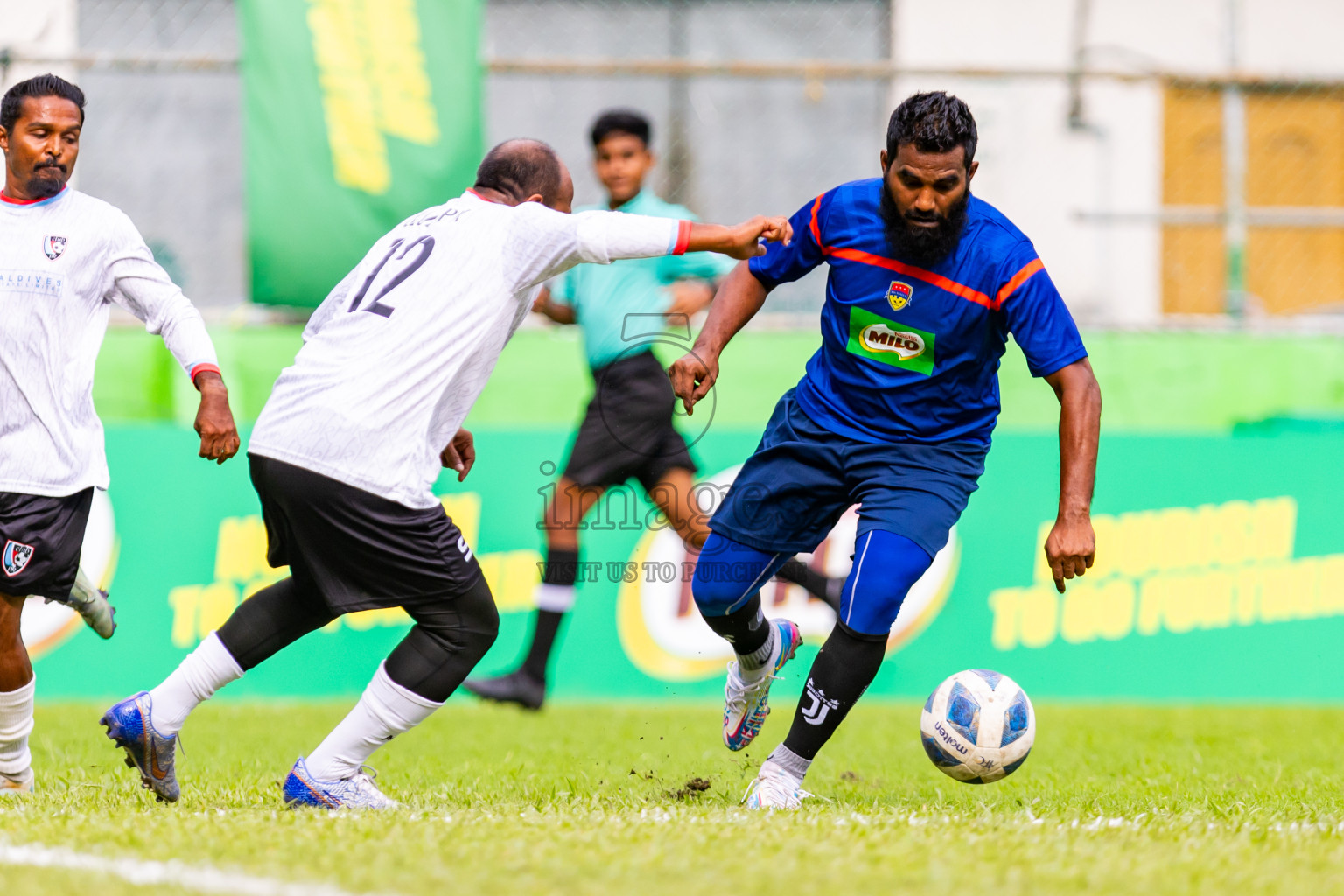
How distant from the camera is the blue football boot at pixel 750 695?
4.99 meters

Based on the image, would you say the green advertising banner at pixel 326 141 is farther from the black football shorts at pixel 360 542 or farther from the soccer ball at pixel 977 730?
the soccer ball at pixel 977 730

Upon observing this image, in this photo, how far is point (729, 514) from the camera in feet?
15.4

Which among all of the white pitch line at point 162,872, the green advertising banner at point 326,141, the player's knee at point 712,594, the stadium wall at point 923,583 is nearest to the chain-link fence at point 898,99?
the green advertising banner at point 326,141

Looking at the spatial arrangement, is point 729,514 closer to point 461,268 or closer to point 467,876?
point 461,268

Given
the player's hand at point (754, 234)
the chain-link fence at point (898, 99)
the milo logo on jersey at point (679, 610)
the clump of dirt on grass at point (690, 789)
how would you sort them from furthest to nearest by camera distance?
the chain-link fence at point (898, 99) < the milo logo on jersey at point (679, 610) < the clump of dirt on grass at point (690, 789) < the player's hand at point (754, 234)

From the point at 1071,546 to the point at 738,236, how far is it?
131cm

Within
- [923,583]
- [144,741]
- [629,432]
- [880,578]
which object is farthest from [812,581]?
[144,741]

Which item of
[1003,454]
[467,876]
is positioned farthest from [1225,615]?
[467,876]

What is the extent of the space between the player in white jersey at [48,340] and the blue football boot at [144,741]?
0.59 metres

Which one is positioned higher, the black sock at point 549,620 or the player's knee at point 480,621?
the player's knee at point 480,621

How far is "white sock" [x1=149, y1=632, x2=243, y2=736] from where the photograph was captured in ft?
13.4

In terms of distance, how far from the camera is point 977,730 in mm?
4383

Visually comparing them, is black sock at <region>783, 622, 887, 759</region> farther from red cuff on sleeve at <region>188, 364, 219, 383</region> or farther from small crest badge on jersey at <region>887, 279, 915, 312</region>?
red cuff on sleeve at <region>188, 364, 219, 383</region>

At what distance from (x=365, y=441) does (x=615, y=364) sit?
Answer: 10.1 feet
